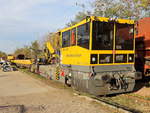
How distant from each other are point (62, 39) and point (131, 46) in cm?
345

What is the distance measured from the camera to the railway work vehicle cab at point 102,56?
258 inches

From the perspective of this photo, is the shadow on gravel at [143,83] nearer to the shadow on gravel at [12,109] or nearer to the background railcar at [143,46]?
the background railcar at [143,46]

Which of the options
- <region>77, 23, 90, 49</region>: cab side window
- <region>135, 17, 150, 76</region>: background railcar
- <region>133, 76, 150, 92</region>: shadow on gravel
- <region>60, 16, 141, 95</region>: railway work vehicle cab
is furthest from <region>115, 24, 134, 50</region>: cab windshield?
<region>133, 76, 150, 92</region>: shadow on gravel

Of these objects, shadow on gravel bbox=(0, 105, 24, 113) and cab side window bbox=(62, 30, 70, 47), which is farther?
cab side window bbox=(62, 30, 70, 47)

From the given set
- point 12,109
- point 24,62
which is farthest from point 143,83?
point 24,62

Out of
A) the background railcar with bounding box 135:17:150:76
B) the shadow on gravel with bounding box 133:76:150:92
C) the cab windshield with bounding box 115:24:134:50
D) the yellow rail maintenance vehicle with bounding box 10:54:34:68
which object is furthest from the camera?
the yellow rail maintenance vehicle with bounding box 10:54:34:68

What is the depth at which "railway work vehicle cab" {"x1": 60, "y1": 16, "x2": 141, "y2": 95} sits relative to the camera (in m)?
6.54

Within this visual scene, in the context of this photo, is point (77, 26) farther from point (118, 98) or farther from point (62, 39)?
point (118, 98)

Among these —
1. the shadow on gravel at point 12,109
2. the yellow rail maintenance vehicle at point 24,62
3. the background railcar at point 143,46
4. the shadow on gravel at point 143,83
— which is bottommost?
the shadow on gravel at point 12,109

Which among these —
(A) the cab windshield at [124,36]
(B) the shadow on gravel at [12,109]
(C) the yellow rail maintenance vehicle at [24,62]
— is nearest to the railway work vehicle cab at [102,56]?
(A) the cab windshield at [124,36]

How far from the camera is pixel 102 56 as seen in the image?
266 inches

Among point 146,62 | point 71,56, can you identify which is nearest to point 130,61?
point 146,62

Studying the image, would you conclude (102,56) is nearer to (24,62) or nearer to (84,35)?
(84,35)

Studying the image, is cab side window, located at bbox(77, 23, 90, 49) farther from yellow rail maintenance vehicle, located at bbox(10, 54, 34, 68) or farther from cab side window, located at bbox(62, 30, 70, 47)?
yellow rail maintenance vehicle, located at bbox(10, 54, 34, 68)
